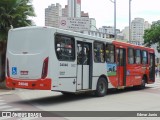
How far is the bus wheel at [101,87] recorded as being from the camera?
17.1m

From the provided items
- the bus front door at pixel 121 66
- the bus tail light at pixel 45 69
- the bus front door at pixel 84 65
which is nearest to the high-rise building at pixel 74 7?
the bus front door at pixel 121 66

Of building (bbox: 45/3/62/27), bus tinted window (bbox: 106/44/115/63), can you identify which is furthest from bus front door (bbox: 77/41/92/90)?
building (bbox: 45/3/62/27)

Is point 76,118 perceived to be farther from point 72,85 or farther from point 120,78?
point 120,78

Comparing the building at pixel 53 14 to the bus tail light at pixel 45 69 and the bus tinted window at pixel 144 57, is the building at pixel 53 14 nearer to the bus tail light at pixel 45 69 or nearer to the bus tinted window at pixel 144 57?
the bus tinted window at pixel 144 57

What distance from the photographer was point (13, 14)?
2322 centimetres

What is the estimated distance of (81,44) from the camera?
15875mm

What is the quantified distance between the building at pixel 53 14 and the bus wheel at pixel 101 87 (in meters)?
25.5

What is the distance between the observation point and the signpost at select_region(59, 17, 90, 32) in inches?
1240

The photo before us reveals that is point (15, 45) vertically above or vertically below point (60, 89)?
above

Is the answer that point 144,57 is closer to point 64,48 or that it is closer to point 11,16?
point 11,16

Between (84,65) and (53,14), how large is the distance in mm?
29092

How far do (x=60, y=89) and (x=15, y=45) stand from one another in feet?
8.57

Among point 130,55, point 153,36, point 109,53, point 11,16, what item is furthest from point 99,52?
point 153,36

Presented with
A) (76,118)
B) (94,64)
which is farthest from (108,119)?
(94,64)
